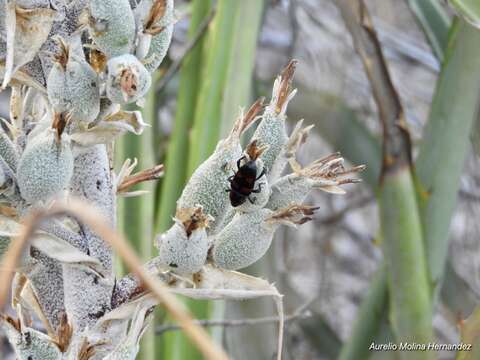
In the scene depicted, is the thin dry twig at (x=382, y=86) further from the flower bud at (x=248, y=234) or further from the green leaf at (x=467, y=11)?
the flower bud at (x=248, y=234)

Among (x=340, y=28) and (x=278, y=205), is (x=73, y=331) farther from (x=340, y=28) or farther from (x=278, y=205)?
(x=340, y=28)

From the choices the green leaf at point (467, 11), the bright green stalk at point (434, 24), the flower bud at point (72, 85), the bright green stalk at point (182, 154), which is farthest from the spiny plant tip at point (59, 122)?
the bright green stalk at point (434, 24)

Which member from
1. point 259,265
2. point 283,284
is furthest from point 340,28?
point 259,265

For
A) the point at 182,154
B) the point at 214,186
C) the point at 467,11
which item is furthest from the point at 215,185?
the point at 182,154

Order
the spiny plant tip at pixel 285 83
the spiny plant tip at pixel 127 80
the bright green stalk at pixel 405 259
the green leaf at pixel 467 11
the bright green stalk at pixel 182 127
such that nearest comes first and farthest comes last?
1. the spiny plant tip at pixel 127 80
2. the spiny plant tip at pixel 285 83
3. the green leaf at pixel 467 11
4. the bright green stalk at pixel 405 259
5. the bright green stalk at pixel 182 127

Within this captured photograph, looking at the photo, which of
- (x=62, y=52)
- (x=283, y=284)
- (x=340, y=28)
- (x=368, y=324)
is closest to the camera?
(x=62, y=52)

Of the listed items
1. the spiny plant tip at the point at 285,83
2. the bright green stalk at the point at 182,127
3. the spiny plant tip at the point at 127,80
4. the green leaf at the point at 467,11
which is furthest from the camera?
the bright green stalk at the point at 182,127

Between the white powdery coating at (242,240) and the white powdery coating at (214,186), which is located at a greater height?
the white powdery coating at (214,186)
